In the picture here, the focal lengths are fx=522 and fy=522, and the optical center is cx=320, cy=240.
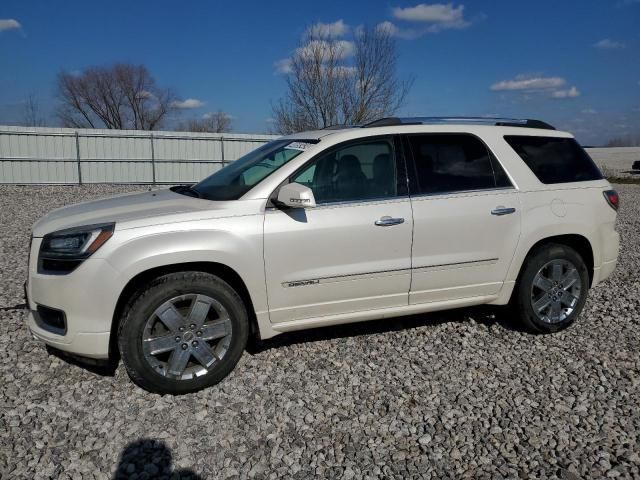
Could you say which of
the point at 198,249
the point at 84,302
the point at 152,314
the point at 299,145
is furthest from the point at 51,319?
the point at 299,145

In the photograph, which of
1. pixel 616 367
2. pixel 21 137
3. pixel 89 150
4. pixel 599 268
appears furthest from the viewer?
pixel 89 150

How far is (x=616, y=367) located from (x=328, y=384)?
2254mm

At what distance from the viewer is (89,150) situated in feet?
65.8

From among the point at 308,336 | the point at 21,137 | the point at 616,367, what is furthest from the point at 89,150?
the point at 616,367

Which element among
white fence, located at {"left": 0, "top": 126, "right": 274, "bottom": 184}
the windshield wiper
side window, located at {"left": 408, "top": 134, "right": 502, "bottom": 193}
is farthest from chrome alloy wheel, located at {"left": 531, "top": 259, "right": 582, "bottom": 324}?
white fence, located at {"left": 0, "top": 126, "right": 274, "bottom": 184}

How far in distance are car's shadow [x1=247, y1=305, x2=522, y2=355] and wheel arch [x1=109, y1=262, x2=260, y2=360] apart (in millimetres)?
718

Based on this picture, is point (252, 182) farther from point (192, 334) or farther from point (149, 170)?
point (149, 170)

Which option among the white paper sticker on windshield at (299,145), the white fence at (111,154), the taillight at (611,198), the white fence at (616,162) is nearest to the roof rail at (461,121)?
the white paper sticker on windshield at (299,145)

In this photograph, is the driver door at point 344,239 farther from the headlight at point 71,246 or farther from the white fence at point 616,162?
the white fence at point 616,162

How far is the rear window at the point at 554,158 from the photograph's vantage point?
4.46 metres

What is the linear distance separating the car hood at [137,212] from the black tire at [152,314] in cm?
39

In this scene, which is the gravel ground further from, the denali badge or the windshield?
the windshield

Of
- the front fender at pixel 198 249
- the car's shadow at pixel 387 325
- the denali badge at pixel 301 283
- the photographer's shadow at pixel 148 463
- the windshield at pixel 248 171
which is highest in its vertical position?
the windshield at pixel 248 171

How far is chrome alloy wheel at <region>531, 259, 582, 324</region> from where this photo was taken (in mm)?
4504
